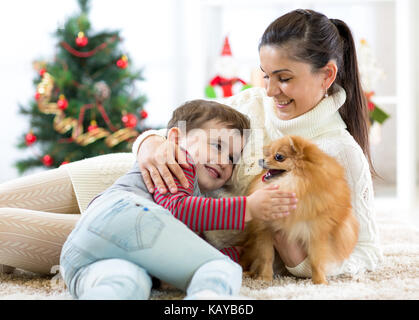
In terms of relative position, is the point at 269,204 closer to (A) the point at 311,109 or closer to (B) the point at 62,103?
(A) the point at 311,109

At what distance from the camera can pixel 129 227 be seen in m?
1.09

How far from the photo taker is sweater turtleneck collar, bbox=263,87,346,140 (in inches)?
57.9

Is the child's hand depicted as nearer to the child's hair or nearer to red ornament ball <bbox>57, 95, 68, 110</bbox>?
the child's hair

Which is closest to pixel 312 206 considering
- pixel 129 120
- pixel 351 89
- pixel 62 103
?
pixel 351 89

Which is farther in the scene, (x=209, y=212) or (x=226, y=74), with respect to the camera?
(x=226, y=74)

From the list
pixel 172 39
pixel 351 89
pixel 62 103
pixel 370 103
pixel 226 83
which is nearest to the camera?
pixel 351 89

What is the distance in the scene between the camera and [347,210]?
1.26 m

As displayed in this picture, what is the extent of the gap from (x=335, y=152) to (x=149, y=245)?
2.00 ft

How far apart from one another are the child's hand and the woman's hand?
0.19m

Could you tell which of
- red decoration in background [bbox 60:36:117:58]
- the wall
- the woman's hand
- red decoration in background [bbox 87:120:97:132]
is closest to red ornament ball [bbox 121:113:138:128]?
red decoration in background [bbox 87:120:97:132]

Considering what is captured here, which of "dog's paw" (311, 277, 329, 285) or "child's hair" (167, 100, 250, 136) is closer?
"dog's paw" (311, 277, 329, 285)

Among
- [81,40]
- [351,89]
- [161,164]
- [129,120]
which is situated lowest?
[129,120]

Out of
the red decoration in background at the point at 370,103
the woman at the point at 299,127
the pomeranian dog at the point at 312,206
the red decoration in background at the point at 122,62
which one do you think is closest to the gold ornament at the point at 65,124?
the red decoration in background at the point at 122,62

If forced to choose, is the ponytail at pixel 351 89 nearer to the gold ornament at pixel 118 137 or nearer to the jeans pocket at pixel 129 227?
the jeans pocket at pixel 129 227
